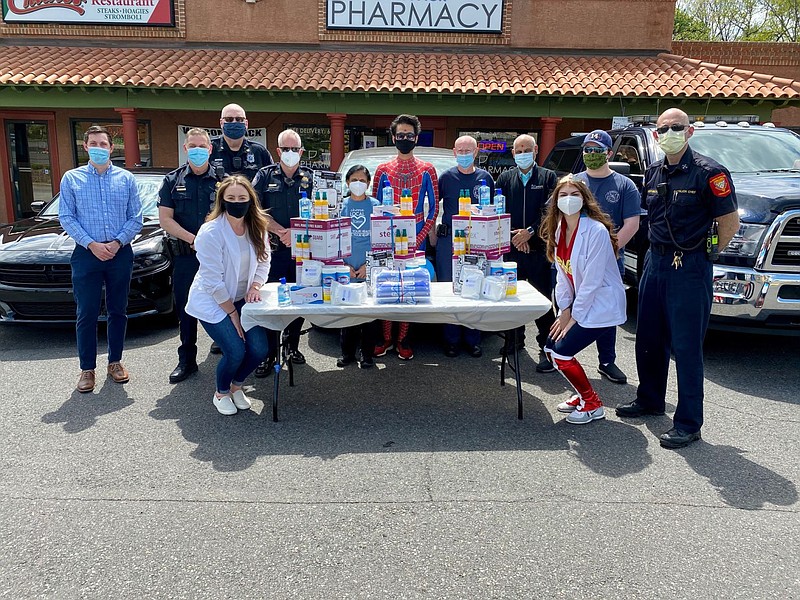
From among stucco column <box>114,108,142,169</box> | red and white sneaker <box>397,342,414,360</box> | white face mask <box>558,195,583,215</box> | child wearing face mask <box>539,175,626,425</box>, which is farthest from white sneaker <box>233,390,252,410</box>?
stucco column <box>114,108,142,169</box>

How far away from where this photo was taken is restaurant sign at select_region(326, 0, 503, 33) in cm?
1455

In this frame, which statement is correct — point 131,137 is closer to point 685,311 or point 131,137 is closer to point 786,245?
point 786,245

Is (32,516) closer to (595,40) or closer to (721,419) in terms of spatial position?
(721,419)

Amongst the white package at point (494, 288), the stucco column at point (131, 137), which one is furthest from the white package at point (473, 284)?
the stucco column at point (131, 137)

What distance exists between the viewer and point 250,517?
339 cm

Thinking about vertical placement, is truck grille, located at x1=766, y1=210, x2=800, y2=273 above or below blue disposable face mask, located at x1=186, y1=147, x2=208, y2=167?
below

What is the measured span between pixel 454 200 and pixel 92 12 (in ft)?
41.2

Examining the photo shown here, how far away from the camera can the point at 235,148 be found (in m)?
5.87

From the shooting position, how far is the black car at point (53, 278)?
6.35 m

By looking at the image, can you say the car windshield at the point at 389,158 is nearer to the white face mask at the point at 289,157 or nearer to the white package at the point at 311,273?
the white face mask at the point at 289,157

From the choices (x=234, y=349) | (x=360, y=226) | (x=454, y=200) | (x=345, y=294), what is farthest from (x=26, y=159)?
(x=345, y=294)

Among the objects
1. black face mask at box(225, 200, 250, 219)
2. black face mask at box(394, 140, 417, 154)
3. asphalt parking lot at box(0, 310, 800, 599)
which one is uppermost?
black face mask at box(394, 140, 417, 154)

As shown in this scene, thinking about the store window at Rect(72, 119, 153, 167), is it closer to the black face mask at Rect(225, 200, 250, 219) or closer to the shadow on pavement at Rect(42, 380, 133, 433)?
the shadow on pavement at Rect(42, 380, 133, 433)

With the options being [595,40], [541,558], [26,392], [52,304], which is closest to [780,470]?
[541,558]
